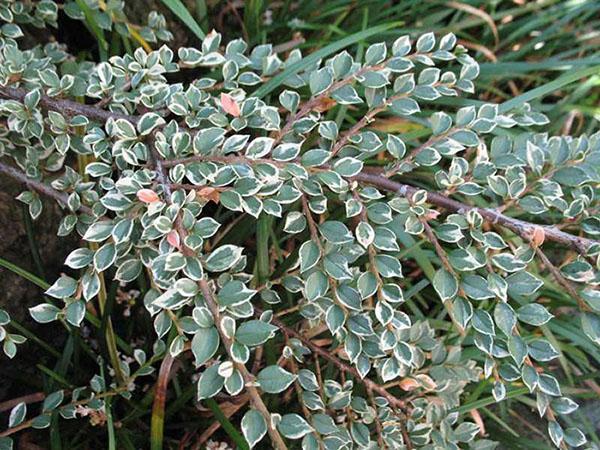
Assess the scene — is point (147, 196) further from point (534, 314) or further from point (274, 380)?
point (534, 314)

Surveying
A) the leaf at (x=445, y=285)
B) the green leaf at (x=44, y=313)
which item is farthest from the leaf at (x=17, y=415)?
the leaf at (x=445, y=285)

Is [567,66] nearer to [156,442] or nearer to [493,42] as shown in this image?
[493,42]

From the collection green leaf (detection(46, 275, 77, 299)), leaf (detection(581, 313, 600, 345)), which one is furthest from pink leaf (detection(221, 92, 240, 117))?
leaf (detection(581, 313, 600, 345))

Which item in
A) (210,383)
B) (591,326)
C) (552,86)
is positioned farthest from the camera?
(552,86)

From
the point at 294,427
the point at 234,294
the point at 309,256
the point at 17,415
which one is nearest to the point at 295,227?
the point at 309,256

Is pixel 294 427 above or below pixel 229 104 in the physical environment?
below

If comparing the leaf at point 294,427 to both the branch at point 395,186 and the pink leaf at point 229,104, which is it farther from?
the pink leaf at point 229,104

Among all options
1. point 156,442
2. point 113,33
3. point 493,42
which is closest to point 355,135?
point 156,442
